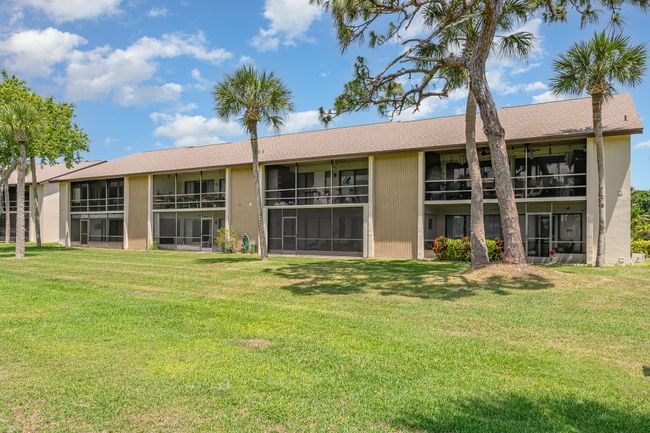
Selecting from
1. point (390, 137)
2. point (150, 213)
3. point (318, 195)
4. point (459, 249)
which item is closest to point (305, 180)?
point (318, 195)

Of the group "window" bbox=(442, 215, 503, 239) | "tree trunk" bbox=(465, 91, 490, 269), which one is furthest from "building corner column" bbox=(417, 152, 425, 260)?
"tree trunk" bbox=(465, 91, 490, 269)

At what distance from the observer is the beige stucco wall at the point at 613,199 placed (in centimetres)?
1892

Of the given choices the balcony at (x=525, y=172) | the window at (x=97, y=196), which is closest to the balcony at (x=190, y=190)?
the window at (x=97, y=196)

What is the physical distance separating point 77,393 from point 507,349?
5.29 m

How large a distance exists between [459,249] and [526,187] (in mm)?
3895

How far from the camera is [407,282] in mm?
13766

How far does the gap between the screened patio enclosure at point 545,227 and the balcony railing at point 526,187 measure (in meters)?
0.63

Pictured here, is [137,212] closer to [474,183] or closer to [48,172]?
[48,172]

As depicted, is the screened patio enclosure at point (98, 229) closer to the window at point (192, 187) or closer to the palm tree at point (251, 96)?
→ the window at point (192, 187)

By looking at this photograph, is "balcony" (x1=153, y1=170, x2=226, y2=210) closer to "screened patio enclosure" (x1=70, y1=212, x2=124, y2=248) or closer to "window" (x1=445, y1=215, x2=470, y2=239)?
"screened patio enclosure" (x1=70, y1=212, x2=124, y2=248)

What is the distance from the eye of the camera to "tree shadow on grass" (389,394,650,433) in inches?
162

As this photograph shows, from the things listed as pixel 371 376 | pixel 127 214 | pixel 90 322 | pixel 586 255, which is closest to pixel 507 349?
pixel 371 376

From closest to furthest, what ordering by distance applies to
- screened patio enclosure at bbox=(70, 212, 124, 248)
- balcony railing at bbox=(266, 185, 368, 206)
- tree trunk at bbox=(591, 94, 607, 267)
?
tree trunk at bbox=(591, 94, 607, 267)
balcony railing at bbox=(266, 185, 368, 206)
screened patio enclosure at bbox=(70, 212, 124, 248)

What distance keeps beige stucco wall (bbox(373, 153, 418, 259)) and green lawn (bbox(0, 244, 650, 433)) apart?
1071cm
